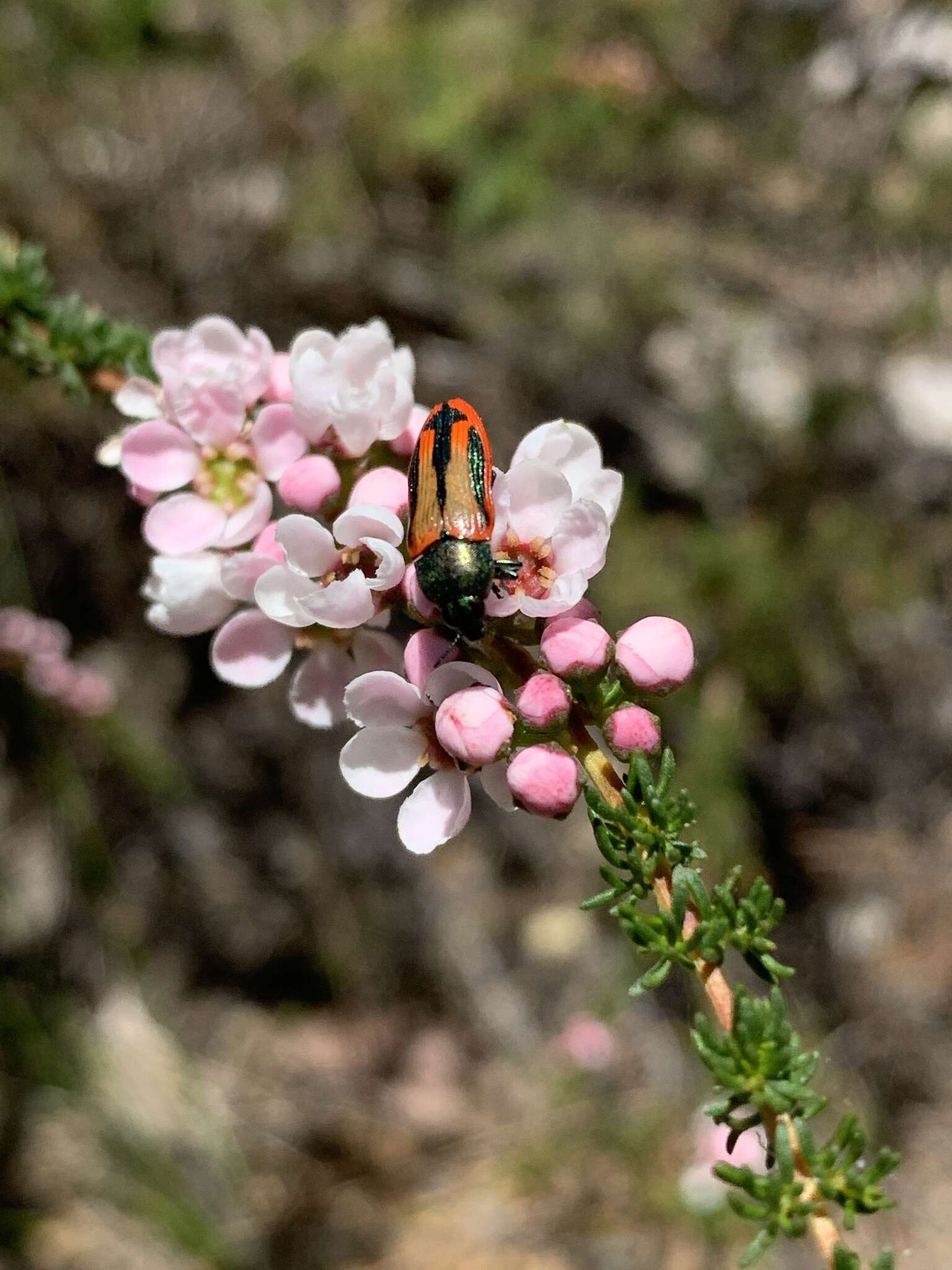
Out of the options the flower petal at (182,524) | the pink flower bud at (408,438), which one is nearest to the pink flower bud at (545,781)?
the pink flower bud at (408,438)

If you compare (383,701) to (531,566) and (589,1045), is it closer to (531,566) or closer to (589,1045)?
(531,566)

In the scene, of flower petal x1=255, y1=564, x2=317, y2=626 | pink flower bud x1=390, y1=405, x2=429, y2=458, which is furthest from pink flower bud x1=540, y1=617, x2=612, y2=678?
pink flower bud x1=390, y1=405, x2=429, y2=458

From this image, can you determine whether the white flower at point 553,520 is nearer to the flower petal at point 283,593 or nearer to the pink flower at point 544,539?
the pink flower at point 544,539

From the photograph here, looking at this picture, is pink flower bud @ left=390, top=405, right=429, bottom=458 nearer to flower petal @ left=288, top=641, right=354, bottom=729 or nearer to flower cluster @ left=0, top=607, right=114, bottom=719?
flower petal @ left=288, top=641, right=354, bottom=729

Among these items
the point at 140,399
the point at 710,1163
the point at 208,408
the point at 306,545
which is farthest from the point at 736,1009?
the point at 710,1163

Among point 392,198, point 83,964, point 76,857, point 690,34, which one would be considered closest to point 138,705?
point 76,857

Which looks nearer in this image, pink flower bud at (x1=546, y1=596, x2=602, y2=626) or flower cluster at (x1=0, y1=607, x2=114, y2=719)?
pink flower bud at (x1=546, y1=596, x2=602, y2=626)

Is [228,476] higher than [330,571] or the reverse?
higher
